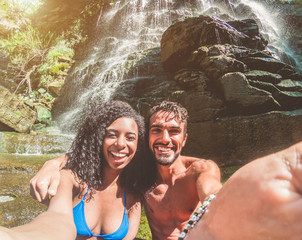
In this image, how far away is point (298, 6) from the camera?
1443cm

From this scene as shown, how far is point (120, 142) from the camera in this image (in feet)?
5.82

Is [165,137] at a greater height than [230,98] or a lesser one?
lesser

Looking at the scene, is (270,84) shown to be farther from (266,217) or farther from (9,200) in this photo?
(9,200)

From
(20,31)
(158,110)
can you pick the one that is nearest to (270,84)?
(158,110)

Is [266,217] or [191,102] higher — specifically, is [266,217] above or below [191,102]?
below

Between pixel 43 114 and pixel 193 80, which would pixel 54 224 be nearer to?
pixel 193 80

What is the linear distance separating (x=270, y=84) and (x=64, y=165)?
20.0 feet

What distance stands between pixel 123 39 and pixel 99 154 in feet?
39.7

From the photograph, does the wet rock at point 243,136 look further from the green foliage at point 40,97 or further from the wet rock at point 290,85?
the green foliage at point 40,97

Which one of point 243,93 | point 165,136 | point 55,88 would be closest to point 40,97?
point 55,88

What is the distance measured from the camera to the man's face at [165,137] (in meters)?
2.07

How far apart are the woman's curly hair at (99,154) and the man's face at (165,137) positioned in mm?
141

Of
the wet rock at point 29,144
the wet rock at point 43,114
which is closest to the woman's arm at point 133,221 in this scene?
the wet rock at point 29,144

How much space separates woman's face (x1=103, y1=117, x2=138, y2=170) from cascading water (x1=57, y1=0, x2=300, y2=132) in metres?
6.42
